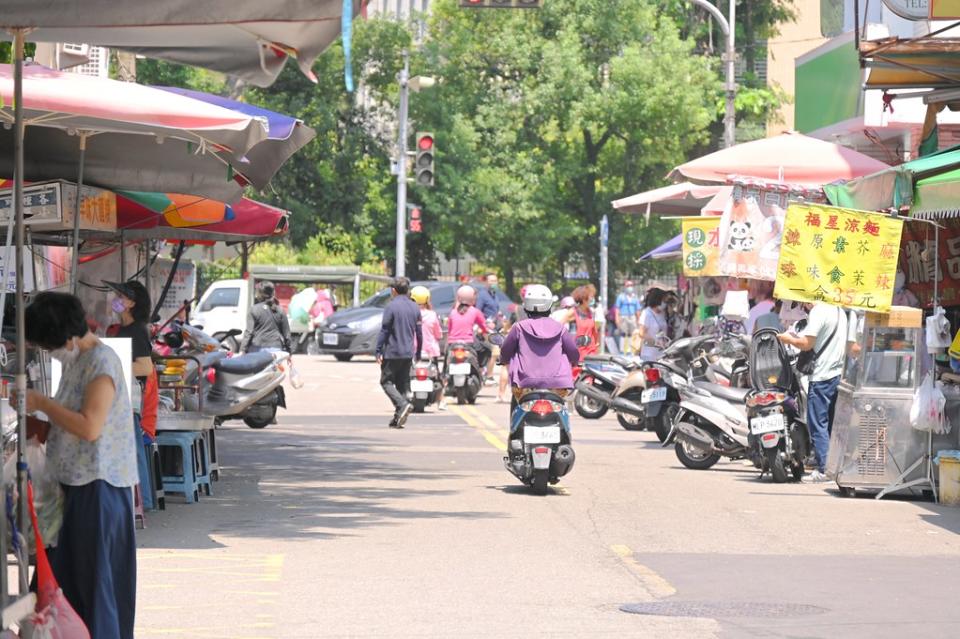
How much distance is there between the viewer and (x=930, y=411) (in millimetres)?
14117

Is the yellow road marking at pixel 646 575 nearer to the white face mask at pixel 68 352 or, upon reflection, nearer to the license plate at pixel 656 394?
the white face mask at pixel 68 352

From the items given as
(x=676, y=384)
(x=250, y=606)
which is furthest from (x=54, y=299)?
(x=676, y=384)

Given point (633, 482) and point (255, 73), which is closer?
point (255, 73)

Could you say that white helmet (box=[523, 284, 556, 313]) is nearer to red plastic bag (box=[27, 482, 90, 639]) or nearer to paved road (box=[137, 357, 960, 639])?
paved road (box=[137, 357, 960, 639])

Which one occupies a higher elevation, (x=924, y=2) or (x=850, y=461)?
(x=924, y=2)

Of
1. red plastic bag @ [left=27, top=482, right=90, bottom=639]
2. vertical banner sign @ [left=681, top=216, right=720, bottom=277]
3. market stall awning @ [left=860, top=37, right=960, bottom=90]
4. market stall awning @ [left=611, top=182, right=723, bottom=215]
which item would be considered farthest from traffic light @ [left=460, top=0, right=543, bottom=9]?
red plastic bag @ [left=27, top=482, right=90, bottom=639]

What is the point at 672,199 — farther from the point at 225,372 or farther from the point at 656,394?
the point at 225,372

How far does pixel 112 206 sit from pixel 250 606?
17.6ft

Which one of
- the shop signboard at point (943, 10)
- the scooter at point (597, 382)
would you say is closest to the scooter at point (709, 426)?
the shop signboard at point (943, 10)

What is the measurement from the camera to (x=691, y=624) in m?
8.66

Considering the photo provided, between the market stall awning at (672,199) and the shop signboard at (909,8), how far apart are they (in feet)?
18.4

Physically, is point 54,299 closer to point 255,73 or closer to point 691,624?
point 255,73

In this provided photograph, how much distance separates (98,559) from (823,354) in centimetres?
993

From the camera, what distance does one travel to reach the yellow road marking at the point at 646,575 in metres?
9.68
